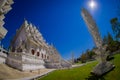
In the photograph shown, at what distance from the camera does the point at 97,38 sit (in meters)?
14.9

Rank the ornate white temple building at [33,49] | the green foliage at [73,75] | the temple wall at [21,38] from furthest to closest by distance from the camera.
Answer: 1. the temple wall at [21,38]
2. the ornate white temple building at [33,49]
3. the green foliage at [73,75]

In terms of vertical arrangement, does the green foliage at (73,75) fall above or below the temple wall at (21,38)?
below

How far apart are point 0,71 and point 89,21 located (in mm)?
14888

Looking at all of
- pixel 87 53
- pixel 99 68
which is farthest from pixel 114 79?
pixel 87 53

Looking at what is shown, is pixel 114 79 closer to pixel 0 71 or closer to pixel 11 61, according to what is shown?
pixel 0 71

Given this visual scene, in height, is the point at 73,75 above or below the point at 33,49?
below

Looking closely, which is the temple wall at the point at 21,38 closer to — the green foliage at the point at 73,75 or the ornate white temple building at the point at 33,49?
the ornate white temple building at the point at 33,49

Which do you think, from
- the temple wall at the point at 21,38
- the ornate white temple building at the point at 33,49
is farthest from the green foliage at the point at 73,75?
the temple wall at the point at 21,38

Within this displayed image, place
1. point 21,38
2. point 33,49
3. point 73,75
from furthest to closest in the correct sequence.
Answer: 1. point 33,49
2. point 21,38
3. point 73,75

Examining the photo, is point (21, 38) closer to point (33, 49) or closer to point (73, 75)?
point (33, 49)

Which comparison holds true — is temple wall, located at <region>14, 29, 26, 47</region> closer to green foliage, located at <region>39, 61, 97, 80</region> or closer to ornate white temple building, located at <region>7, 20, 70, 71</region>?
ornate white temple building, located at <region>7, 20, 70, 71</region>

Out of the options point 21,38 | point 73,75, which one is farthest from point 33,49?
point 73,75

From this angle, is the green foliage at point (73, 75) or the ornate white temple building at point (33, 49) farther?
the ornate white temple building at point (33, 49)

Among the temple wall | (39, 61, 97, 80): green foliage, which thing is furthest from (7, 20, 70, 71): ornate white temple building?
(39, 61, 97, 80): green foliage
